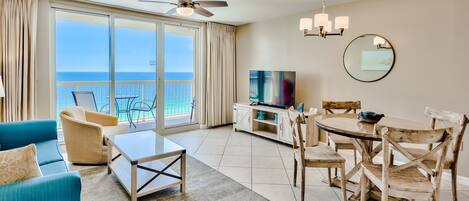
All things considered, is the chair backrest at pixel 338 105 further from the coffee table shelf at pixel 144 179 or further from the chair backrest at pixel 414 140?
the coffee table shelf at pixel 144 179

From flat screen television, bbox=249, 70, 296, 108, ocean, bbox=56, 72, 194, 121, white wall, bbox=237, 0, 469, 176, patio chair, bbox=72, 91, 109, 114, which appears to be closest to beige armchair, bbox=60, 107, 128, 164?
patio chair, bbox=72, 91, 109, 114

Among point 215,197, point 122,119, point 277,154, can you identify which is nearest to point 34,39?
point 122,119

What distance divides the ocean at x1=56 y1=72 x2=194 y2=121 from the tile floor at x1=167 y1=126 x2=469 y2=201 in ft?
4.31

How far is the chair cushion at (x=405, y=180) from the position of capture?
5.92ft

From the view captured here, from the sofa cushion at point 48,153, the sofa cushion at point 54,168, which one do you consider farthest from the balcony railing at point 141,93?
the sofa cushion at point 54,168

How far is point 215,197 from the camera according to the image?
8.44 ft

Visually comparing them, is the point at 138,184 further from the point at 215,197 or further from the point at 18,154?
the point at 18,154

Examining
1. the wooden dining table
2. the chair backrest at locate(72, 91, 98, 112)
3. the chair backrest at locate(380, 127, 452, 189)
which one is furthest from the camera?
the chair backrest at locate(72, 91, 98, 112)

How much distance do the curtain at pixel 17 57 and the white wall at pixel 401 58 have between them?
4.11 meters

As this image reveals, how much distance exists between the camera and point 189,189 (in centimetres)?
273

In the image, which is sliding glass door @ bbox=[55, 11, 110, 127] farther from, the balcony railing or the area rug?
the area rug

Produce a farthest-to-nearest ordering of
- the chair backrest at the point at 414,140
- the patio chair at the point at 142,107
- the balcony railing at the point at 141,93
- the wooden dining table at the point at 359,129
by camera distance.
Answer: the patio chair at the point at 142,107, the balcony railing at the point at 141,93, the wooden dining table at the point at 359,129, the chair backrest at the point at 414,140

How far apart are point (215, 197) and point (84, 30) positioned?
14.1ft

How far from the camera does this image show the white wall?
117 inches
